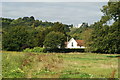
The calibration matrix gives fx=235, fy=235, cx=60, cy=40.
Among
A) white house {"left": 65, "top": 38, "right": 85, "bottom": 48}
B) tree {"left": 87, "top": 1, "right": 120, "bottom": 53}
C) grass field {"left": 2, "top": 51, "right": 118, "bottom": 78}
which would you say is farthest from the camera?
white house {"left": 65, "top": 38, "right": 85, "bottom": 48}

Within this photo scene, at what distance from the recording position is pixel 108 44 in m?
40.1

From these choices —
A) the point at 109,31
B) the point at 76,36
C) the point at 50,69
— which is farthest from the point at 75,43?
the point at 50,69

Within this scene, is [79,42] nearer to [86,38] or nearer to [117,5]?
[86,38]

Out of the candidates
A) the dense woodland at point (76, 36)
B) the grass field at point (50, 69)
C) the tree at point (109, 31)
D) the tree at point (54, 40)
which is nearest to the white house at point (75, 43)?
the dense woodland at point (76, 36)

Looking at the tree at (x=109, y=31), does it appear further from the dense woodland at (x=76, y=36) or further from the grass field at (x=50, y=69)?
the grass field at (x=50, y=69)

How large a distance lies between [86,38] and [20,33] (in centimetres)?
2044

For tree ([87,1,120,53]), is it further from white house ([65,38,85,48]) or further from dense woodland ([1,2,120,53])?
white house ([65,38,85,48])

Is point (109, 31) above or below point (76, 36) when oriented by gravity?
below

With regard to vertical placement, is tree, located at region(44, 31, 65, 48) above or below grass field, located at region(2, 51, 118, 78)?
above

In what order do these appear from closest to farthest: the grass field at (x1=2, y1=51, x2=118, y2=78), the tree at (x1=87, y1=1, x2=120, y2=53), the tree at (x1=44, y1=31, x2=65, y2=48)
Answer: the grass field at (x1=2, y1=51, x2=118, y2=78)
the tree at (x1=87, y1=1, x2=120, y2=53)
the tree at (x1=44, y1=31, x2=65, y2=48)

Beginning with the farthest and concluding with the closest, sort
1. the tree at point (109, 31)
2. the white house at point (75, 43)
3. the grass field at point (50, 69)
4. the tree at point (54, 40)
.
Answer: the white house at point (75, 43) → the tree at point (54, 40) → the tree at point (109, 31) → the grass field at point (50, 69)

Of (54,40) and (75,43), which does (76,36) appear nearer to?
(75,43)

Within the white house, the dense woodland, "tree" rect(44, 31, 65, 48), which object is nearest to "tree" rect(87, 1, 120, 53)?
the dense woodland

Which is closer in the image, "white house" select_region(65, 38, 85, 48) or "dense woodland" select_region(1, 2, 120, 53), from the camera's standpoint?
"dense woodland" select_region(1, 2, 120, 53)
